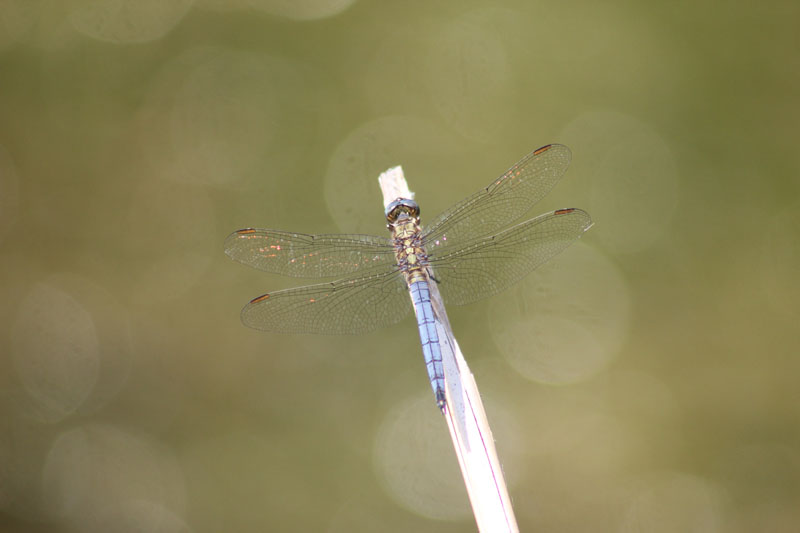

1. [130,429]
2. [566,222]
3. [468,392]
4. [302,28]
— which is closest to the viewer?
[468,392]

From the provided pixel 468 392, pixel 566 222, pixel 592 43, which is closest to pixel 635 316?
pixel 566 222

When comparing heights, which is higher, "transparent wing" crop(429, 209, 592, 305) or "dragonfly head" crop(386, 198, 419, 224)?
"dragonfly head" crop(386, 198, 419, 224)

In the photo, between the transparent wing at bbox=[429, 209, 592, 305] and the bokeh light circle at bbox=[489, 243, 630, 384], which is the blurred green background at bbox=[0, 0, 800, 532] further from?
the transparent wing at bbox=[429, 209, 592, 305]

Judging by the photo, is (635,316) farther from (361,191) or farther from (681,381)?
(361,191)

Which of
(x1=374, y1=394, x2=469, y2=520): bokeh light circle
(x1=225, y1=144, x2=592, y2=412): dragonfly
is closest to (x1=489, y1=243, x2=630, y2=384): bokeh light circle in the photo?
(x1=374, y1=394, x2=469, y2=520): bokeh light circle

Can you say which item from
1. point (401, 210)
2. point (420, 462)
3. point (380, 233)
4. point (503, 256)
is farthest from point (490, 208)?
point (420, 462)

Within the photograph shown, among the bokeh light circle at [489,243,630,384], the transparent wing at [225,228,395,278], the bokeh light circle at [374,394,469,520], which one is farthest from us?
the bokeh light circle at [489,243,630,384]

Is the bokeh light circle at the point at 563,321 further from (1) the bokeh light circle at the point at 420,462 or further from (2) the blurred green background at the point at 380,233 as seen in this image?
(1) the bokeh light circle at the point at 420,462
